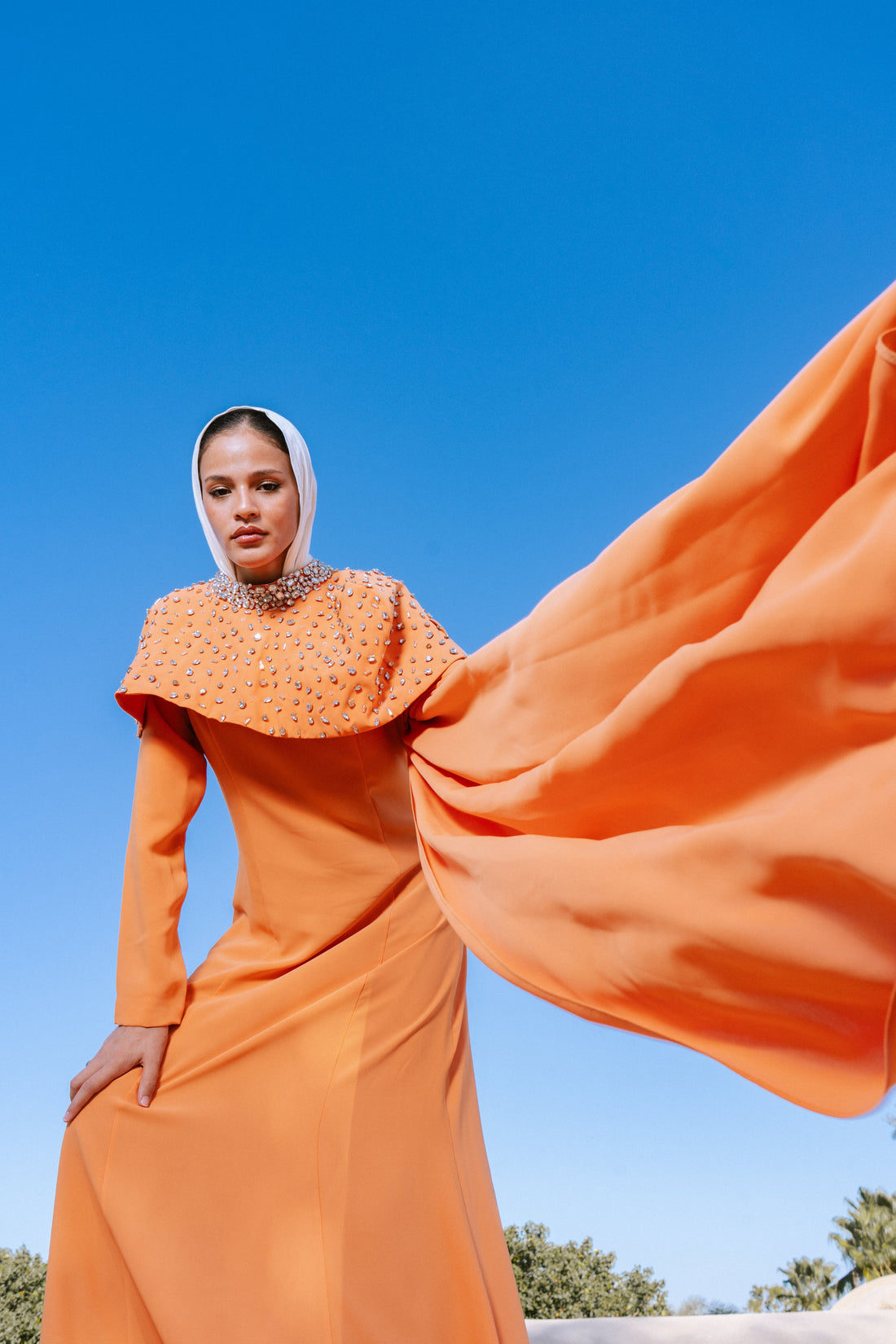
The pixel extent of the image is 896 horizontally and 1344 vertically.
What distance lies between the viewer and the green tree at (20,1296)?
255 inches

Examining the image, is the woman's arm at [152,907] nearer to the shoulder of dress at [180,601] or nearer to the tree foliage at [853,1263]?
the shoulder of dress at [180,601]

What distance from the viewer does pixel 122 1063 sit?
2.04 m

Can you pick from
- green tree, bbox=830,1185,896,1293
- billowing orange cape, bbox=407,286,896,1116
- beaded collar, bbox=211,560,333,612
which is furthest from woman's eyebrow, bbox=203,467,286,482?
green tree, bbox=830,1185,896,1293

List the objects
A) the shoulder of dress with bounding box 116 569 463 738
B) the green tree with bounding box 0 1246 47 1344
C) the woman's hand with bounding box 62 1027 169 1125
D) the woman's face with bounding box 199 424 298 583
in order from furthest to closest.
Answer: the green tree with bounding box 0 1246 47 1344 < the woman's face with bounding box 199 424 298 583 < the shoulder of dress with bounding box 116 569 463 738 < the woman's hand with bounding box 62 1027 169 1125

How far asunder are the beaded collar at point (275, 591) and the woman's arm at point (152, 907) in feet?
0.85

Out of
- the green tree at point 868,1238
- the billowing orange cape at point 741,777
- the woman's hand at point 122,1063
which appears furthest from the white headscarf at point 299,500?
the green tree at point 868,1238

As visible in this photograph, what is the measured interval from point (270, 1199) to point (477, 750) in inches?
33.0

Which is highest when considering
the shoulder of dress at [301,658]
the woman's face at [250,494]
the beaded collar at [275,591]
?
the woman's face at [250,494]

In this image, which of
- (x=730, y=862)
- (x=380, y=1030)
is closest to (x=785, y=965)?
(x=730, y=862)

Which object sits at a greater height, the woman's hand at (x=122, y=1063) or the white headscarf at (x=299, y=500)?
the white headscarf at (x=299, y=500)

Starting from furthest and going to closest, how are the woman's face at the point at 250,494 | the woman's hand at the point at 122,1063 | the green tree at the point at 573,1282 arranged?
the green tree at the point at 573,1282
the woman's face at the point at 250,494
the woman's hand at the point at 122,1063

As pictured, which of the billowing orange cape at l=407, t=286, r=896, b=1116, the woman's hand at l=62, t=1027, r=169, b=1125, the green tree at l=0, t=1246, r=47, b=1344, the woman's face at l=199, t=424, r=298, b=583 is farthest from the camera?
the green tree at l=0, t=1246, r=47, b=1344

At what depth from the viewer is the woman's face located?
227 cm

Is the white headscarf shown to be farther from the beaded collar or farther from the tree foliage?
the tree foliage
